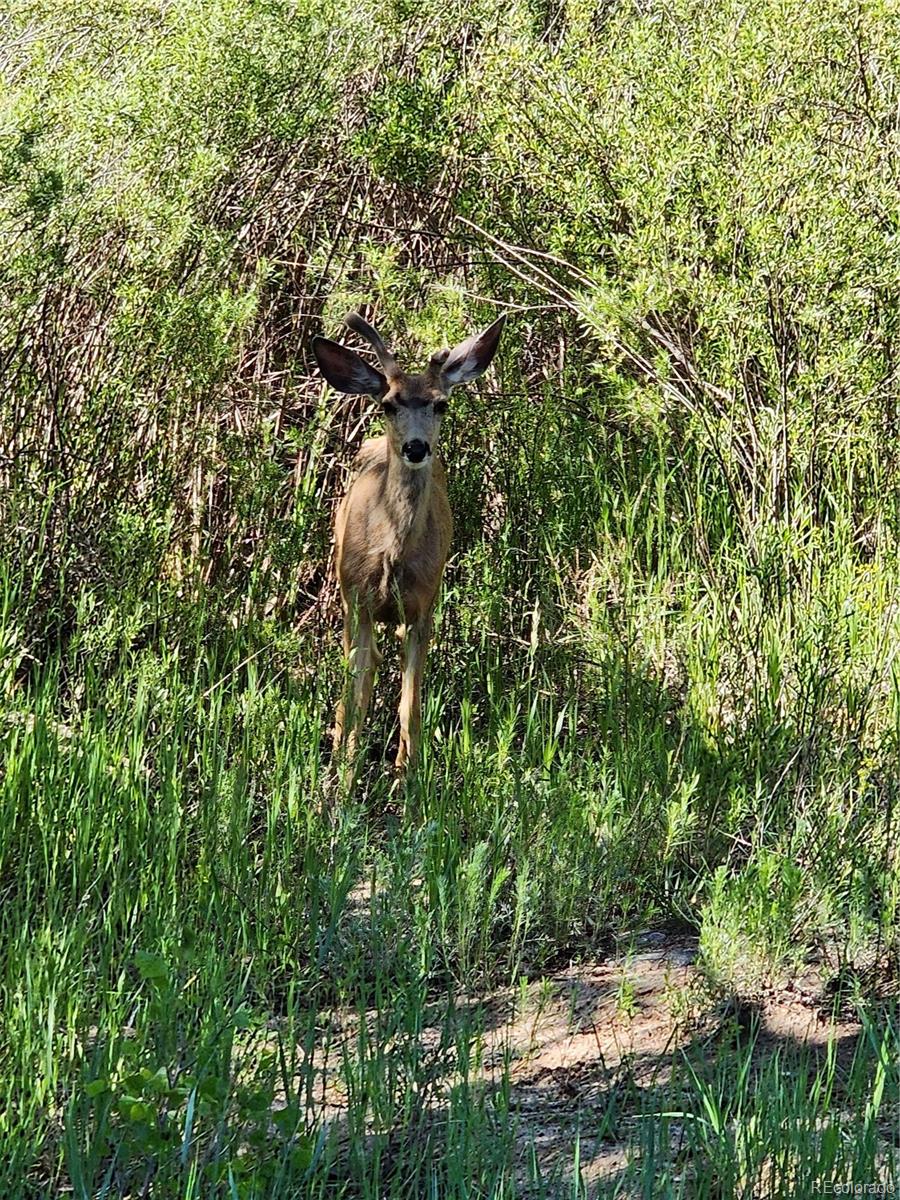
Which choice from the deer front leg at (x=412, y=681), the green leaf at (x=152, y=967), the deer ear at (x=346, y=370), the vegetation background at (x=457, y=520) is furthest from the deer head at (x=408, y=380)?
the green leaf at (x=152, y=967)

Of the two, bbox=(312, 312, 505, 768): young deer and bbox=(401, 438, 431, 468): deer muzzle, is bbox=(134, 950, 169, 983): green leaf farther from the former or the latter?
Answer: bbox=(401, 438, 431, 468): deer muzzle

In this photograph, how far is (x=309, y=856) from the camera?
5016 millimetres

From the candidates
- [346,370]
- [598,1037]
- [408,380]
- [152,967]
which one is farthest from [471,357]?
[152,967]

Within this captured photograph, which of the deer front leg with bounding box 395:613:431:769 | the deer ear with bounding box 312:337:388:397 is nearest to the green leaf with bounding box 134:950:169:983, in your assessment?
the deer front leg with bounding box 395:613:431:769

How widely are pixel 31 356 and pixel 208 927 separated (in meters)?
3.33

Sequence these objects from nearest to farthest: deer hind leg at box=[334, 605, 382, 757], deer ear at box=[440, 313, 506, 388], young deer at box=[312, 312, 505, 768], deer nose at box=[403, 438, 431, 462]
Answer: deer hind leg at box=[334, 605, 382, 757] → deer nose at box=[403, 438, 431, 462] → young deer at box=[312, 312, 505, 768] → deer ear at box=[440, 313, 506, 388]

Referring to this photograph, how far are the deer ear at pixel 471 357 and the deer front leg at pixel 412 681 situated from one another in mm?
1057

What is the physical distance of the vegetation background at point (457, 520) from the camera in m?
4.65

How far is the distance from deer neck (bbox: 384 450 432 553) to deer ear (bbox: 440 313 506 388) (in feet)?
1.38

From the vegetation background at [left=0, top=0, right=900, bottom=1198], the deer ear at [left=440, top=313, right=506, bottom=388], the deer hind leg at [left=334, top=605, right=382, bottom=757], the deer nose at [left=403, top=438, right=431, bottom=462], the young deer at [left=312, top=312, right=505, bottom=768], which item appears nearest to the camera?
the vegetation background at [left=0, top=0, right=900, bottom=1198]

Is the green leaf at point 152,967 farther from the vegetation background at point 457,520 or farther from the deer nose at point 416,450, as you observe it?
the deer nose at point 416,450

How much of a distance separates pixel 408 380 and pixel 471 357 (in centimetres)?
31

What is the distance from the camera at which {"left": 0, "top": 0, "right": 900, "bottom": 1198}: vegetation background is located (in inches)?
183

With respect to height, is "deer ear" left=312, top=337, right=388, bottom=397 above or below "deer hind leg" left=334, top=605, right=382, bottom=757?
above
